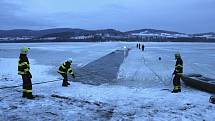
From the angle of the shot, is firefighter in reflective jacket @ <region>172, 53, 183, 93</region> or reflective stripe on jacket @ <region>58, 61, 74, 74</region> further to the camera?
reflective stripe on jacket @ <region>58, 61, 74, 74</region>

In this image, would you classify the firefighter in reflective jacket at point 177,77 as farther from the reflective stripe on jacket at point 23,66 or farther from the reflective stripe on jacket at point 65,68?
the reflective stripe on jacket at point 23,66

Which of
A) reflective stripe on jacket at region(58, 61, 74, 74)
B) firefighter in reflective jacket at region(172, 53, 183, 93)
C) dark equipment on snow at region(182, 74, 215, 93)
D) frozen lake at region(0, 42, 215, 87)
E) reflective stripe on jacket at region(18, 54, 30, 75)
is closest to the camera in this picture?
reflective stripe on jacket at region(18, 54, 30, 75)

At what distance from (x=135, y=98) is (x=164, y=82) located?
5628mm

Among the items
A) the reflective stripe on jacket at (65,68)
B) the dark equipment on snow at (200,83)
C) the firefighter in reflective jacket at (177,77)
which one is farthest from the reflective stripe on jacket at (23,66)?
the dark equipment on snow at (200,83)

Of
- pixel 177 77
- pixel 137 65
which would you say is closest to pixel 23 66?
pixel 177 77

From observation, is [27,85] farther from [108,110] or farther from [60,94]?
[108,110]

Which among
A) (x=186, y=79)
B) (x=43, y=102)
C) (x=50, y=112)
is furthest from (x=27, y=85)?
(x=186, y=79)

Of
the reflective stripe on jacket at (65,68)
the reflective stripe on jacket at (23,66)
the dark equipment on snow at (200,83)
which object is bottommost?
the dark equipment on snow at (200,83)

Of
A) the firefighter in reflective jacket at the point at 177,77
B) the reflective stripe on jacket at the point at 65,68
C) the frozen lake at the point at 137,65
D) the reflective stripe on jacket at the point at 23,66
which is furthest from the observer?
the frozen lake at the point at 137,65

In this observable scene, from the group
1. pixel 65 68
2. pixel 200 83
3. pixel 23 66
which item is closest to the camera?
pixel 23 66

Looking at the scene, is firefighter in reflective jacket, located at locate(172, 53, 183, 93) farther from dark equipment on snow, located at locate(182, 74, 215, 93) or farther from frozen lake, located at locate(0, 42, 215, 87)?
frozen lake, located at locate(0, 42, 215, 87)

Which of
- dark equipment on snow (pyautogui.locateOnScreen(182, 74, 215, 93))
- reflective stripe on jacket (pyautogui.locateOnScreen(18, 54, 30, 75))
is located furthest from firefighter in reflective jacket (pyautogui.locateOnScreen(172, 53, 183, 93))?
reflective stripe on jacket (pyautogui.locateOnScreen(18, 54, 30, 75))

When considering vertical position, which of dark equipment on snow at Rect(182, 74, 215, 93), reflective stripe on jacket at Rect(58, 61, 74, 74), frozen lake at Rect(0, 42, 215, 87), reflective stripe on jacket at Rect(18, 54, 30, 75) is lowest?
frozen lake at Rect(0, 42, 215, 87)

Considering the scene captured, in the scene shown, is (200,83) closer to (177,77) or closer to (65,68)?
(177,77)
